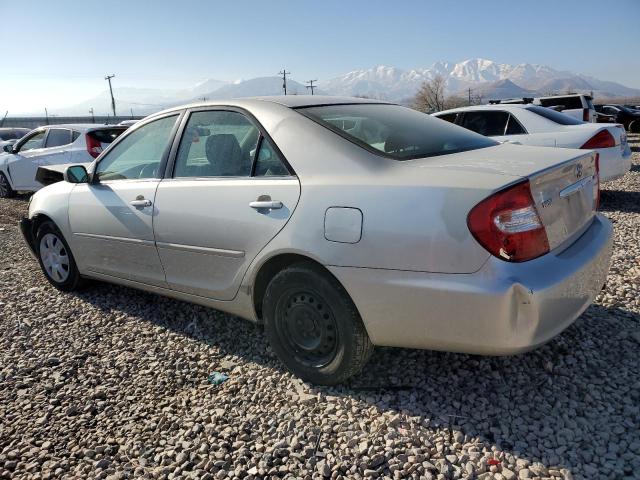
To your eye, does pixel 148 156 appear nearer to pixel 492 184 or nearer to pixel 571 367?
pixel 492 184

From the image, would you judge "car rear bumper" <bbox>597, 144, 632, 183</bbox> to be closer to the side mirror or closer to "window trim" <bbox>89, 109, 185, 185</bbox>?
"window trim" <bbox>89, 109, 185, 185</bbox>

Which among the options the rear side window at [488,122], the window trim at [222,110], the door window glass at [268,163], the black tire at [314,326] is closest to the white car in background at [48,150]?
the rear side window at [488,122]

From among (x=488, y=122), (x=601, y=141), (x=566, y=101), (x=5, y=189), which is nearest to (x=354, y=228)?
(x=601, y=141)

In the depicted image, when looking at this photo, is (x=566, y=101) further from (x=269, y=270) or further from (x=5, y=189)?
(x=5, y=189)

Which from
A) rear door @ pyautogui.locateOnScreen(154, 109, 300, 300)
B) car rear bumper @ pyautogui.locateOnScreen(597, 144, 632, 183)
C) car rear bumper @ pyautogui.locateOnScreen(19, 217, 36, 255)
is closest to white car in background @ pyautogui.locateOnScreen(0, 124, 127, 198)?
car rear bumper @ pyautogui.locateOnScreen(19, 217, 36, 255)

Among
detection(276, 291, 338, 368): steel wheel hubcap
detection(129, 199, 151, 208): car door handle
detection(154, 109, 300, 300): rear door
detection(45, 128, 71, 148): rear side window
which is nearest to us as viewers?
Answer: detection(276, 291, 338, 368): steel wheel hubcap

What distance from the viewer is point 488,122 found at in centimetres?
783

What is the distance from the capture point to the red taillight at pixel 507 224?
Result: 6.83 feet

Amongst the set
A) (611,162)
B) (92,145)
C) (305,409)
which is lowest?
(305,409)

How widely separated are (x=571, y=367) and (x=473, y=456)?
99 centimetres

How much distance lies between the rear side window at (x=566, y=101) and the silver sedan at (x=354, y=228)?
40.2 feet

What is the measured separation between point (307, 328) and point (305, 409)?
0.42m

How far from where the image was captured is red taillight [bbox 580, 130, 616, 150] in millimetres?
6840

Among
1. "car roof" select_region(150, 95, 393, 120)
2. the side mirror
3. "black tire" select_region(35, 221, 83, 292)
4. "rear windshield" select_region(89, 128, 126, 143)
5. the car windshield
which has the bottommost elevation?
"black tire" select_region(35, 221, 83, 292)
